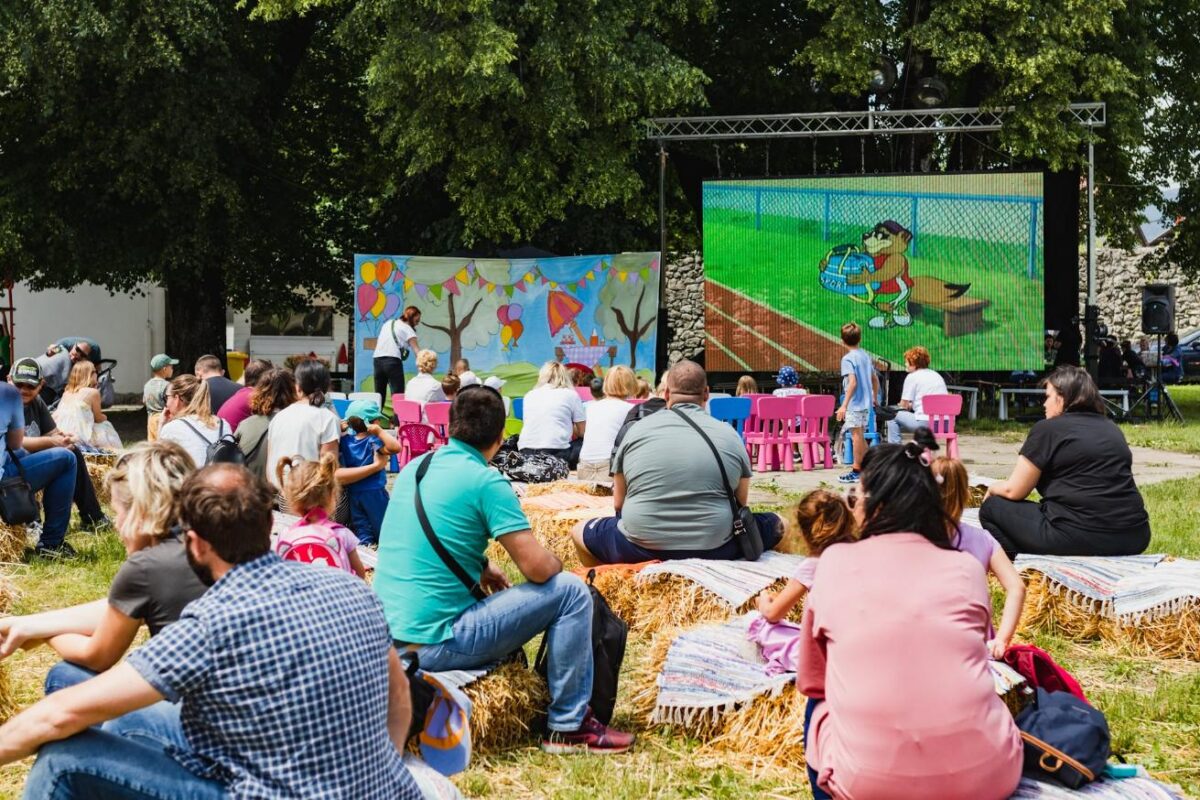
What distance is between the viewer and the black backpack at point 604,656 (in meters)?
5.02

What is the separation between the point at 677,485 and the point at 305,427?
7.71ft

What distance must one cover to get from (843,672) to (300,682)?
141 cm

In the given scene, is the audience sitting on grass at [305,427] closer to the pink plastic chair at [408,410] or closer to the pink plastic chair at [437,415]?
the pink plastic chair at [437,415]

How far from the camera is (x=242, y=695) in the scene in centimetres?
276

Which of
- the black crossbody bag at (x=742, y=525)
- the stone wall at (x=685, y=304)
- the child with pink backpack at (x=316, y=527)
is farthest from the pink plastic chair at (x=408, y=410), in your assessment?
the stone wall at (x=685, y=304)

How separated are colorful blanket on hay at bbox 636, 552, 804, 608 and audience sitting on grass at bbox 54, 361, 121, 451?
643 centimetres

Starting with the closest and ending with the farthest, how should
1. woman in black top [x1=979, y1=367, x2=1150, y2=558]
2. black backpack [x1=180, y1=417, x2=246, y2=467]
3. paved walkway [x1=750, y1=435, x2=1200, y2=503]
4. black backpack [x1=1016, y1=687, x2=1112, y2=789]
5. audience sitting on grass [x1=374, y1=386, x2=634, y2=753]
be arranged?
black backpack [x1=1016, y1=687, x2=1112, y2=789] < audience sitting on grass [x1=374, y1=386, x2=634, y2=753] < woman in black top [x1=979, y1=367, x2=1150, y2=558] < black backpack [x1=180, y1=417, x2=246, y2=467] < paved walkway [x1=750, y1=435, x2=1200, y2=503]

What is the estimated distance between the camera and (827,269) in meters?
19.7

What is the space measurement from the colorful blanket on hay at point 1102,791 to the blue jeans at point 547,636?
5.90ft

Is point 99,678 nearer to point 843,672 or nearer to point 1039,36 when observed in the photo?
point 843,672

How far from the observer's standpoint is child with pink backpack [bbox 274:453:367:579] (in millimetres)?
5199

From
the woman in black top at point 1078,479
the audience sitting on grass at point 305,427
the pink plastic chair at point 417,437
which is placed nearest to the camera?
the woman in black top at point 1078,479

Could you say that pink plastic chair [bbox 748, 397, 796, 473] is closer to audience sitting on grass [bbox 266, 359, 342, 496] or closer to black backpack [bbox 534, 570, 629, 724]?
audience sitting on grass [bbox 266, 359, 342, 496]

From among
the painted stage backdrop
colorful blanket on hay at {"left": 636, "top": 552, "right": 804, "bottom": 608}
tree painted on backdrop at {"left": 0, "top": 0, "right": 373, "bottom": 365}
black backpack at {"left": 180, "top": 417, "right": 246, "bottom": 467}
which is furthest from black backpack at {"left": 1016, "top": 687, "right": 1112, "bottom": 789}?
tree painted on backdrop at {"left": 0, "top": 0, "right": 373, "bottom": 365}
